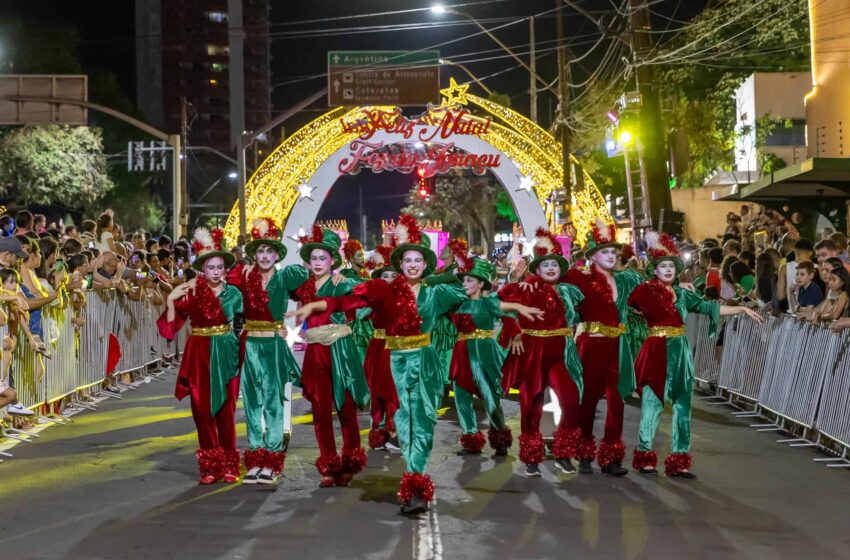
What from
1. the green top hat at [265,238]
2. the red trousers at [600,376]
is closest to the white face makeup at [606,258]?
the red trousers at [600,376]

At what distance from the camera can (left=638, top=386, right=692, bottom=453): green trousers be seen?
30.7 feet

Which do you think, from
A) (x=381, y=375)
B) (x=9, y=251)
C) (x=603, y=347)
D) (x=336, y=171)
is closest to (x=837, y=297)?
(x=603, y=347)

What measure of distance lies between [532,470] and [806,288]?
4.63m

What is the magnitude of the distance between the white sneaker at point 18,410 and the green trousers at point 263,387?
9.43 feet

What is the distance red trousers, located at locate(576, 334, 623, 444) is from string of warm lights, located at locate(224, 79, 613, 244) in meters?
15.9

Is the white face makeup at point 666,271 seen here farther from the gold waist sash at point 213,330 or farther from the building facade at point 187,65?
the building facade at point 187,65

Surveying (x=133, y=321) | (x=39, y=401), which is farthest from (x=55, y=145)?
(x=39, y=401)

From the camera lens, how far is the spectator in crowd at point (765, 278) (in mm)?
14867

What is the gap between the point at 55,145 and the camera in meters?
41.2

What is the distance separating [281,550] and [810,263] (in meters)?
7.50

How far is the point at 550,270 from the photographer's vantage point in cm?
955

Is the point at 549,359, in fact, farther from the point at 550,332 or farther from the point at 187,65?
the point at 187,65

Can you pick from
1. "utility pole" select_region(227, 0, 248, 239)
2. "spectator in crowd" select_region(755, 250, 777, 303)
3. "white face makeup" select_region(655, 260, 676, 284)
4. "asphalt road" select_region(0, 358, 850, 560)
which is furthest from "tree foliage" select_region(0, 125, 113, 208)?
"utility pole" select_region(227, 0, 248, 239)

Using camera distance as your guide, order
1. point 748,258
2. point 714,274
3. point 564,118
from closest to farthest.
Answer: point 748,258 → point 714,274 → point 564,118
